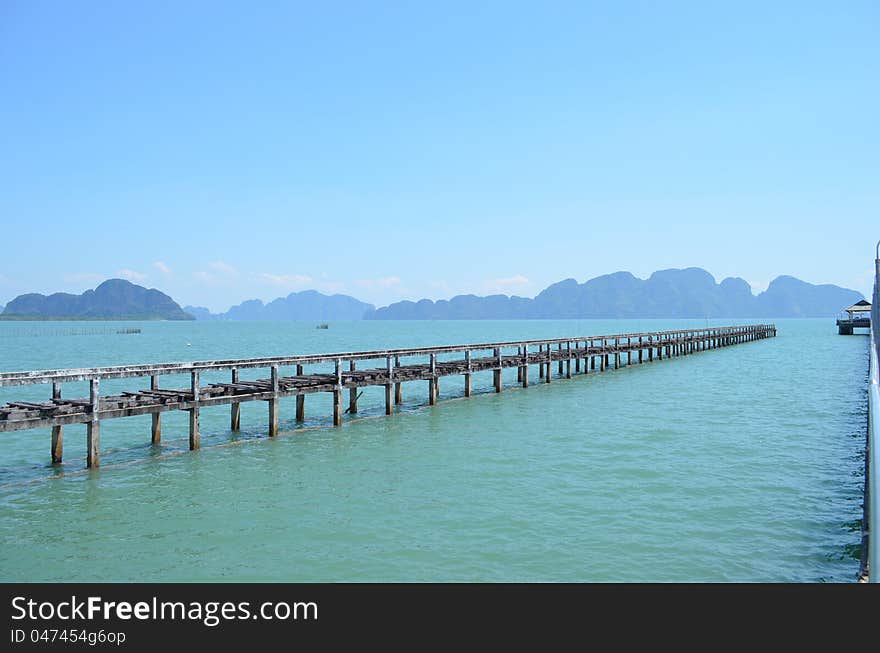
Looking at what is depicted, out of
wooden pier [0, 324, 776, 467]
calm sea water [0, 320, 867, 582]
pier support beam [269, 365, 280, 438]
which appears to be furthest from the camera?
pier support beam [269, 365, 280, 438]

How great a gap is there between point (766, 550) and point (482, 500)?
535 cm

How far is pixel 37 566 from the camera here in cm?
1046

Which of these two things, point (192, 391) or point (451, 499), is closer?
point (451, 499)

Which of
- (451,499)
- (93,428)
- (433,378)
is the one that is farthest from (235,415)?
(451,499)

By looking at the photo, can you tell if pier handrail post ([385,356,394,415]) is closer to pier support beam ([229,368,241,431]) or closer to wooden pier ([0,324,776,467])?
wooden pier ([0,324,776,467])

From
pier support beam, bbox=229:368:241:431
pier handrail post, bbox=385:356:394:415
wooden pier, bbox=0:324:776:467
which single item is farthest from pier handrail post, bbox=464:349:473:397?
pier support beam, bbox=229:368:241:431

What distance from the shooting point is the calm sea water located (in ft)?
34.1

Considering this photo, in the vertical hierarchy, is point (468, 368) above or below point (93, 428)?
above

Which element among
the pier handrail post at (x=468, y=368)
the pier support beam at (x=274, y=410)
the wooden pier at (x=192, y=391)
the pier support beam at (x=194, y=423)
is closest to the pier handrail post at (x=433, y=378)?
the wooden pier at (x=192, y=391)

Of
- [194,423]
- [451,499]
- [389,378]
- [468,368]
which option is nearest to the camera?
[451,499]

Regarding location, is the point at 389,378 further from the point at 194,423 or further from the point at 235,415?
the point at 194,423

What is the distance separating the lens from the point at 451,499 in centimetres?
1409
